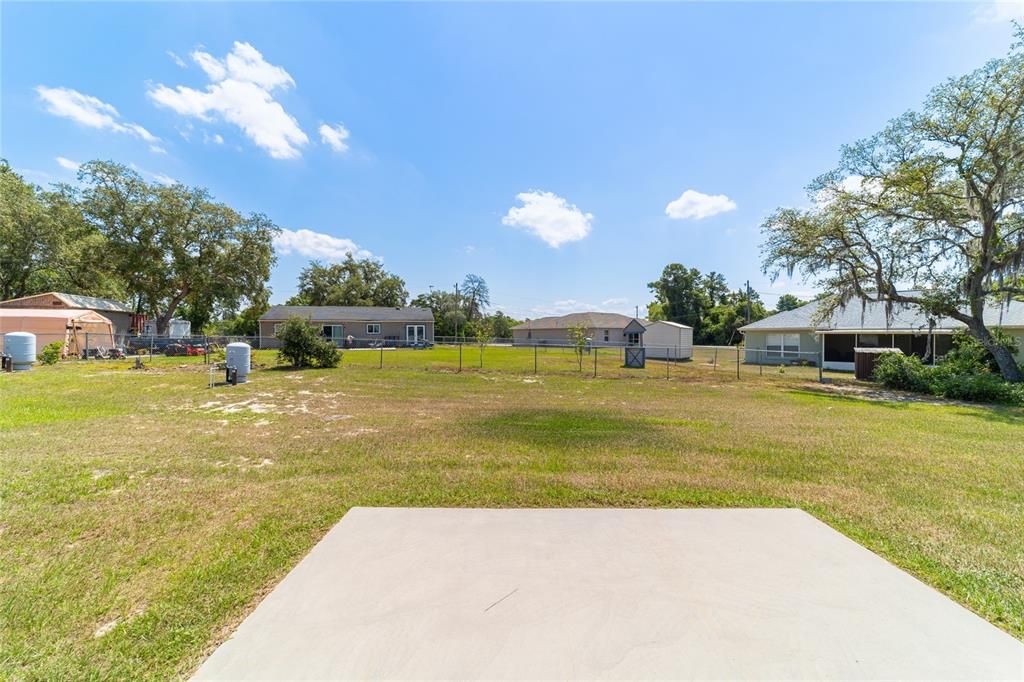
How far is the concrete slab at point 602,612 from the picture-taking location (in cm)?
177

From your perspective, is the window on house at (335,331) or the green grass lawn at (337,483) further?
the window on house at (335,331)

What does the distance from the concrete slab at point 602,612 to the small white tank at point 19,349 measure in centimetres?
1715

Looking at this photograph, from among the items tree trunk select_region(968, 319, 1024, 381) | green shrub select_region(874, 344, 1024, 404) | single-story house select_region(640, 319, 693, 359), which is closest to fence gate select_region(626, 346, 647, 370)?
single-story house select_region(640, 319, 693, 359)

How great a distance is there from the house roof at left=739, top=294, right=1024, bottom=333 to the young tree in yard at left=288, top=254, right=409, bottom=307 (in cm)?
4050

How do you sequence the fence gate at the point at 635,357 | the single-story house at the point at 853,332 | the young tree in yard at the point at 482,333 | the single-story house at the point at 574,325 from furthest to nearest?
the single-story house at the point at 574,325 < the young tree in yard at the point at 482,333 < the fence gate at the point at 635,357 < the single-story house at the point at 853,332

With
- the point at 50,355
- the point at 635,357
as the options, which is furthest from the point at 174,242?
the point at 635,357

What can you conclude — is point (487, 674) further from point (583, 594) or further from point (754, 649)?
point (754, 649)

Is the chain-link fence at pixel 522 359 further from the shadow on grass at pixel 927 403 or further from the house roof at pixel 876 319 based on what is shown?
the shadow on grass at pixel 927 403

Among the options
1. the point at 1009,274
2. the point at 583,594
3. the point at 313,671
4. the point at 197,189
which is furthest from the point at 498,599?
Result: the point at 197,189

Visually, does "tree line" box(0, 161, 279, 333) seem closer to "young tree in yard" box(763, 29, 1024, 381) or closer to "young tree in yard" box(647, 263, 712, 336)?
"young tree in yard" box(763, 29, 1024, 381)

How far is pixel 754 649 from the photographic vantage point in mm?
1859

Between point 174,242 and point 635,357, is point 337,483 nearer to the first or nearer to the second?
point 635,357

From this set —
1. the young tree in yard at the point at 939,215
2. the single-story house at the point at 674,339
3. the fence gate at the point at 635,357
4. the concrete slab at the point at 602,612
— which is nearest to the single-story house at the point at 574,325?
the single-story house at the point at 674,339

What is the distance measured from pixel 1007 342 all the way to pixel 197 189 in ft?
139
